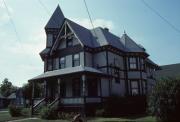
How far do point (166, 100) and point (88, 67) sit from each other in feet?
39.6

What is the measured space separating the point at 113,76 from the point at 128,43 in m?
8.13

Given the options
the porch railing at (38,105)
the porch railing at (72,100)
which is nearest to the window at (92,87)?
the porch railing at (72,100)

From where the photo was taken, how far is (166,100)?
51.8 feet

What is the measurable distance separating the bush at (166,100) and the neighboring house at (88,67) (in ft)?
27.7

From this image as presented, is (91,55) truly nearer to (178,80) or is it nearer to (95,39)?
(95,39)

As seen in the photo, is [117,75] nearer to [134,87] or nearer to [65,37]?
[134,87]

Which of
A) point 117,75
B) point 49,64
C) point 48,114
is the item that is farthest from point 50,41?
point 48,114

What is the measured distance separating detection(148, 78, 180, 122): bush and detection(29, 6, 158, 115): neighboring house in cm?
844

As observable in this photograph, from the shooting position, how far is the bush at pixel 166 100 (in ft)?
50.9

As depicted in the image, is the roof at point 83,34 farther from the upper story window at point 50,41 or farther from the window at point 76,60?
the upper story window at point 50,41

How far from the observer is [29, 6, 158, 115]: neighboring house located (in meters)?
25.2

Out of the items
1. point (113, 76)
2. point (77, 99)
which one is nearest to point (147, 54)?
point (113, 76)

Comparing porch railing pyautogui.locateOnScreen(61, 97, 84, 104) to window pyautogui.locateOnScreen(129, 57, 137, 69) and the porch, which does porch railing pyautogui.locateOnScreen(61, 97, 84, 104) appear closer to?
the porch

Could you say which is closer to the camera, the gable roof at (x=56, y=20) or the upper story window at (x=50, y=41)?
the upper story window at (x=50, y=41)
